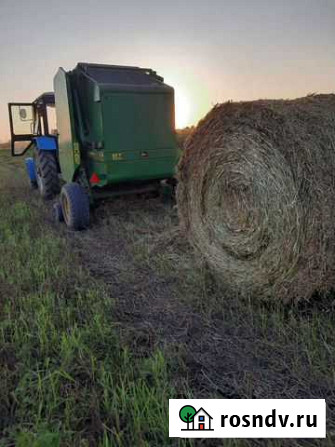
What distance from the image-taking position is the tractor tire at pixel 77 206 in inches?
236

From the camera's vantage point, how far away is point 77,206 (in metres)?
6.01

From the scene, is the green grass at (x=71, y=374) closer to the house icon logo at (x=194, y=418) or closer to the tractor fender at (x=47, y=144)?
the house icon logo at (x=194, y=418)

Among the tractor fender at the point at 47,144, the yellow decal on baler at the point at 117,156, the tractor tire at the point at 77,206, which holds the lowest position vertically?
the tractor tire at the point at 77,206

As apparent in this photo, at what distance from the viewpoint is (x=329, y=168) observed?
274 centimetres

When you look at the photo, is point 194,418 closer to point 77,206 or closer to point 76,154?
point 77,206

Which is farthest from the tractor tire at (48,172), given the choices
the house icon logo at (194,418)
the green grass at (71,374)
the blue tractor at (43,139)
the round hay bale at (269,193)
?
the house icon logo at (194,418)

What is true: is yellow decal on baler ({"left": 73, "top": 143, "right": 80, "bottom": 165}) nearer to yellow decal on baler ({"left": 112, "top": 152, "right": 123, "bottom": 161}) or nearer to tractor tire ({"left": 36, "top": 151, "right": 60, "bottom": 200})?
yellow decal on baler ({"left": 112, "top": 152, "right": 123, "bottom": 161})

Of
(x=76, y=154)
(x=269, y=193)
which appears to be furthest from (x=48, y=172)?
(x=269, y=193)

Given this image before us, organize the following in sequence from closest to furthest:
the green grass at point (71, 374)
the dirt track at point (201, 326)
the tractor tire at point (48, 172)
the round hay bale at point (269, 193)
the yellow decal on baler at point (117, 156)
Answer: the green grass at point (71, 374) < the dirt track at point (201, 326) < the round hay bale at point (269, 193) < the yellow decal on baler at point (117, 156) < the tractor tire at point (48, 172)

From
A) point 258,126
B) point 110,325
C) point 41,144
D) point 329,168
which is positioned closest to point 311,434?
point 110,325

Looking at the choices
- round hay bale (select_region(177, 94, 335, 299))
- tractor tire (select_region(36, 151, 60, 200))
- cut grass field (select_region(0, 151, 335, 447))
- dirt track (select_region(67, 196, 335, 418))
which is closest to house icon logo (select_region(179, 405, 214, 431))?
cut grass field (select_region(0, 151, 335, 447))

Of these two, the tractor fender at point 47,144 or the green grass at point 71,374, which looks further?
the tractor fender at point 47,144

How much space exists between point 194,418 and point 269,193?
1.82 m

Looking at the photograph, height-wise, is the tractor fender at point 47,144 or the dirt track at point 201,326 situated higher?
the tractor fender at point 47,144
